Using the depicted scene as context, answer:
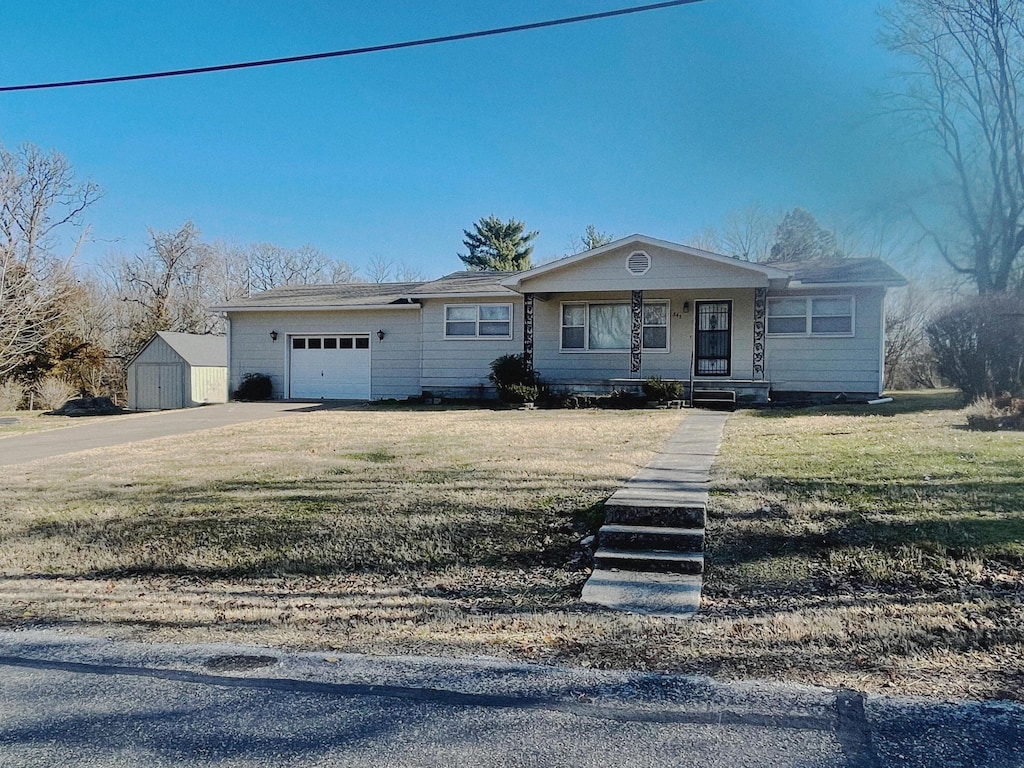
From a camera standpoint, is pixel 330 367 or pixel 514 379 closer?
pixel 514 379

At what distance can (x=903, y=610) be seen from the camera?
13.0ft

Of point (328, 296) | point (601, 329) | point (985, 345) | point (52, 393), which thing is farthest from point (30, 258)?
point (985, 345)

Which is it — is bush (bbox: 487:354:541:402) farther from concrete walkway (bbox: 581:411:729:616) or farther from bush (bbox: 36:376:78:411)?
bush (bbox: 36:376:78:411)

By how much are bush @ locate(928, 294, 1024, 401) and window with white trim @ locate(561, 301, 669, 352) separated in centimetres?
604

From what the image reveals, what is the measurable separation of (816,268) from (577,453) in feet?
38.6

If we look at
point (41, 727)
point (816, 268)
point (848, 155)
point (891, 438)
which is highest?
point (848, 155)

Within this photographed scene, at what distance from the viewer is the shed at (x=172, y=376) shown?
23.4 m

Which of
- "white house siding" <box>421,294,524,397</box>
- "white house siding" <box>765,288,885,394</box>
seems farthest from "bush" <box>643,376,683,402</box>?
"white house siding" <box>421,294,524,397</box>

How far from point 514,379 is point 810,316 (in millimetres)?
7353

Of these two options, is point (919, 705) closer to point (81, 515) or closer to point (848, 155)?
point (81, 515)

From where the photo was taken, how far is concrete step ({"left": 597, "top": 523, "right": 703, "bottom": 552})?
5027mm

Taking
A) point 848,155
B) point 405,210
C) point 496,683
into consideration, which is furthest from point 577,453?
point 405,210

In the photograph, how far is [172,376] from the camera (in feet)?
77.3

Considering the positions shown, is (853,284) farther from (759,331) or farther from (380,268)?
(380,268)
